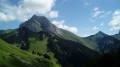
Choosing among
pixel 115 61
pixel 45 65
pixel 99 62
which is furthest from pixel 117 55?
pixel 45 65

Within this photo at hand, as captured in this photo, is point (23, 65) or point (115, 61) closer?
point (115, 61)

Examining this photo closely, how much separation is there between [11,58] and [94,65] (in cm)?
4207

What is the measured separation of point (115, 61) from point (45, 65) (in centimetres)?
5772

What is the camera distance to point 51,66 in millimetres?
151750

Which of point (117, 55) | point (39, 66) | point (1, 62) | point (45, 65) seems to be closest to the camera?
point (1, 62)

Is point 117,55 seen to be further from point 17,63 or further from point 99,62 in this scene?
point 17,63

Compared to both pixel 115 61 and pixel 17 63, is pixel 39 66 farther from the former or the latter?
pixel 115 61

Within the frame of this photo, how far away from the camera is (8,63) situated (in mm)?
101562

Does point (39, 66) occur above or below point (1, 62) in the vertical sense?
above

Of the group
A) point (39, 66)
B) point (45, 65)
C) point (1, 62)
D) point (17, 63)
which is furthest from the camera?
point (45, 65)

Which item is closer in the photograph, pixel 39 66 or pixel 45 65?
pixel 39 66

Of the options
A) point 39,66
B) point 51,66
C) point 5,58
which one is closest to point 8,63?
point 5,58

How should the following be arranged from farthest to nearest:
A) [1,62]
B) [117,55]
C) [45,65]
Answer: [45,65]
[117,55]
[1,62]

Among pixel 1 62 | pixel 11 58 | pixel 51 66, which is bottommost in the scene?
pixel 1 62
